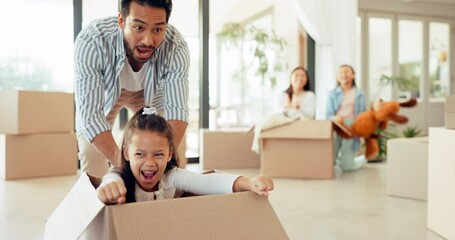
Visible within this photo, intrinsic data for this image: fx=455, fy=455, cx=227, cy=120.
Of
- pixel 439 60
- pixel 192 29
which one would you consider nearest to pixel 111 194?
pixel 192 29

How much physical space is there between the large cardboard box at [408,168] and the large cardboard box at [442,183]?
577 millimetres

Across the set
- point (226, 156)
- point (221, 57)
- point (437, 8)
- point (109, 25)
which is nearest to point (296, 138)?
point (226, 156)

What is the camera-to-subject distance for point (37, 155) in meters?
3.11

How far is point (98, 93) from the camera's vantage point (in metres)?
1.31

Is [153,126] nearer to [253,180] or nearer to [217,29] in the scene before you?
[253,180]

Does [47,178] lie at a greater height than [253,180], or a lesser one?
lesser

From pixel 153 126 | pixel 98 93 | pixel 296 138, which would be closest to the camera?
pixel 153 126

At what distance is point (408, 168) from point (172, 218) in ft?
6.12

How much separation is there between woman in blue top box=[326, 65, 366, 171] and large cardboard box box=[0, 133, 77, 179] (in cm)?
199

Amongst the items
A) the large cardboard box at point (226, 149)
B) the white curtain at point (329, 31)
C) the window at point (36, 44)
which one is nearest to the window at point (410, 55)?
the white curtain at point (329, 31)

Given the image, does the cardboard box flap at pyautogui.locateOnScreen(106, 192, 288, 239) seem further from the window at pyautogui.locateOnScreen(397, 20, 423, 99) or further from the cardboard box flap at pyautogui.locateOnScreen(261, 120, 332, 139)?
the window at pyautogui.locateOnScreen(397, 20, 423, 99)

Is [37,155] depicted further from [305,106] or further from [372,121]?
[372,121]

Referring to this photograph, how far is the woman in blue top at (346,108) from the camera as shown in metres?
3.49

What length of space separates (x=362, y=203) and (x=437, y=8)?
171 inches
